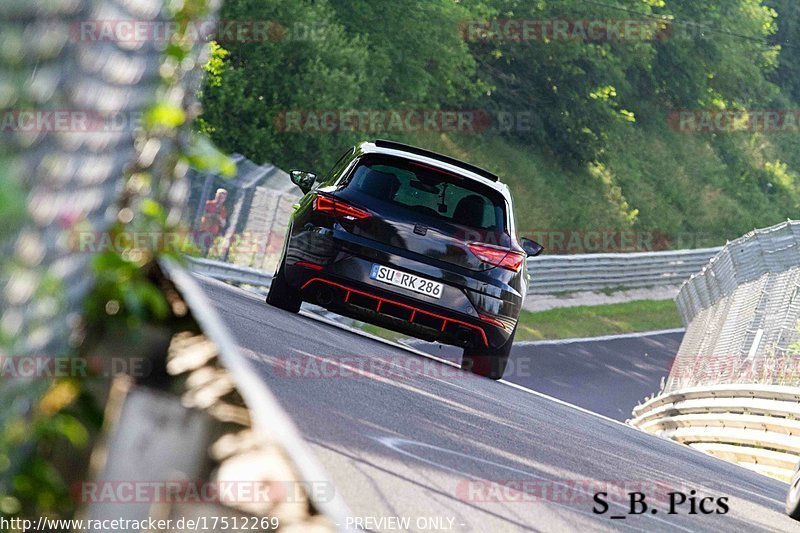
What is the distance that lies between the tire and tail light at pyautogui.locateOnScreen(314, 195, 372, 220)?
68.6 inches

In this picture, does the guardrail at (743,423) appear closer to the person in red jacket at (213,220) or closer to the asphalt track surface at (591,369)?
the asphalt track surface at (591,369)

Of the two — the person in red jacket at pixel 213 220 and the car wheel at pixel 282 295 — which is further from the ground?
the car wheel at pixel 282 295

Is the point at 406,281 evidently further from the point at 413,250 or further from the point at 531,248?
the point at 531,248

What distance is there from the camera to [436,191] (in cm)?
1191

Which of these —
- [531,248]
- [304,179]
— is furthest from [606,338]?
[304,179]

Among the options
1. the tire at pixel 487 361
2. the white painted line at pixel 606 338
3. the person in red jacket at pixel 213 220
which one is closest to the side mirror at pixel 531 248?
the tire at pixel 487 361

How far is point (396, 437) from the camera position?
8.06 meters

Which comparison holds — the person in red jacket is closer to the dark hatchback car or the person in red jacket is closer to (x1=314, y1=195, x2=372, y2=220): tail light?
the dark hatchback car

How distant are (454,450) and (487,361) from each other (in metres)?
4.98

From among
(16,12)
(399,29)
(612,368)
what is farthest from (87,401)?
(399,29)

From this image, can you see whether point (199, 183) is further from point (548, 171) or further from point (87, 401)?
point (548, 171)

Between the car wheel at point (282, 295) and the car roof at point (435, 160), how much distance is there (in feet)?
4.41

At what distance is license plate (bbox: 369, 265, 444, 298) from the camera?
1176cm

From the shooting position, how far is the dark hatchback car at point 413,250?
1176cm
